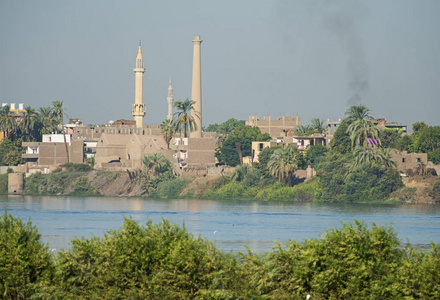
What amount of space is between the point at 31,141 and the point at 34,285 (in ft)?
368

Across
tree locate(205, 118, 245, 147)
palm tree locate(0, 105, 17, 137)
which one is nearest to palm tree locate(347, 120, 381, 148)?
palm tree locate(0, 105, 17, 137)

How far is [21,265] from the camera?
28797mm

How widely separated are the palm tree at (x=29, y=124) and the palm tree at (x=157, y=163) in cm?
2757

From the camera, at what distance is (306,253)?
27.6 m

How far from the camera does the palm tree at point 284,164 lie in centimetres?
10950

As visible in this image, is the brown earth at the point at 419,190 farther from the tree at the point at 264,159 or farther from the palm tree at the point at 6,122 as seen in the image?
the palm tree at the point at 6,122

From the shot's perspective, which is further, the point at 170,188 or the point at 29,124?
the point at 29,124

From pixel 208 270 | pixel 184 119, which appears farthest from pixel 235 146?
pixel 208 270

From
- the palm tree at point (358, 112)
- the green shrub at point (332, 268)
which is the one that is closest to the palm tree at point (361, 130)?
the palm tree at point (358, 112)

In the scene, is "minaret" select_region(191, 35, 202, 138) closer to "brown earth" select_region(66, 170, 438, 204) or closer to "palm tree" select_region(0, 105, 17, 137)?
"brown earth" select_region(66, 170, 438, 204)

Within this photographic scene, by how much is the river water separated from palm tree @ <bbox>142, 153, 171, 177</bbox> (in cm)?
908

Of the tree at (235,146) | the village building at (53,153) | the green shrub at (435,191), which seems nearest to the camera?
the green shrub at (435,191)

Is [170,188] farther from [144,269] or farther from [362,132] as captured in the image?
[144,269]

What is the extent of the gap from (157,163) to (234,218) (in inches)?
1529
